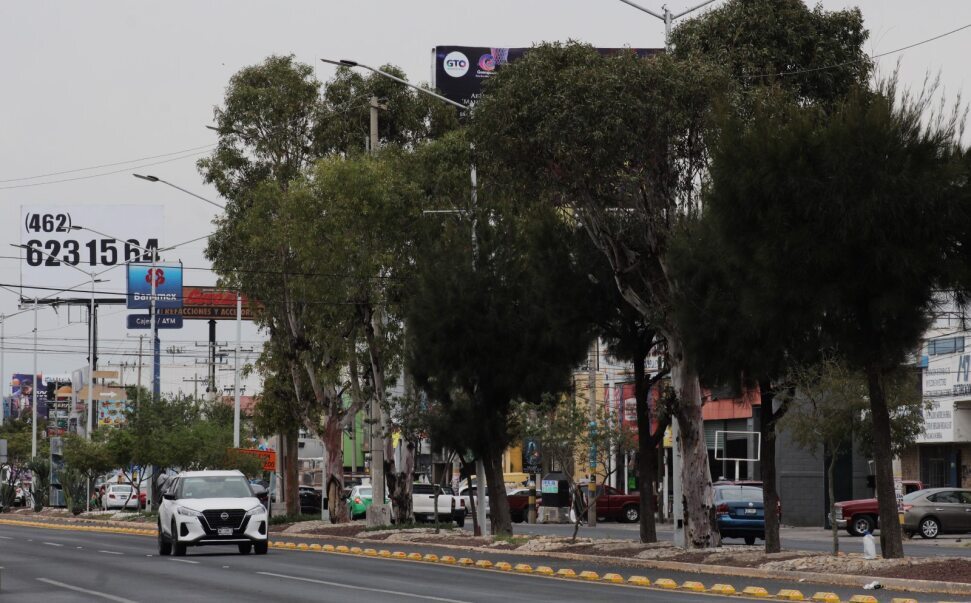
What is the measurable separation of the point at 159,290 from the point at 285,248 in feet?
164

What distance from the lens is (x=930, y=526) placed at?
1726 inches

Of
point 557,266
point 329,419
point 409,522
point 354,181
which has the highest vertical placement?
point 354,181

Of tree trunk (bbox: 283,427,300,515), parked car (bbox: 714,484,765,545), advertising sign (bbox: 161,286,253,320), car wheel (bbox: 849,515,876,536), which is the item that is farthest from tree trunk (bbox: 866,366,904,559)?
advertising sign (bbox: 161,286,253,320)

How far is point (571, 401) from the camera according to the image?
36.0m

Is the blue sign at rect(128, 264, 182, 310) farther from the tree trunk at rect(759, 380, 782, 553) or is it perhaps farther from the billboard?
the tree trunk at rect(759, 380, 782, 553)

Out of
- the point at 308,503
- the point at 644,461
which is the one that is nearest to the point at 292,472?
the point at 308,503

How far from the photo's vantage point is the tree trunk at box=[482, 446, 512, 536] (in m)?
37.8

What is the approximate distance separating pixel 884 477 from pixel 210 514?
14421 millimetres

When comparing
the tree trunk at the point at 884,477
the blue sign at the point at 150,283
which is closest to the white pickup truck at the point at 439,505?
the tree trunk at the point at 884,477

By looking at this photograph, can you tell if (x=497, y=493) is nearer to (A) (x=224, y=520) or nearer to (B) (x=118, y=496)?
(A) (x=224, y=520)

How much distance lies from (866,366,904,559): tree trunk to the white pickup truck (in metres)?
33.9

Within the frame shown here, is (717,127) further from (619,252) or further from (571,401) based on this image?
(571,401)

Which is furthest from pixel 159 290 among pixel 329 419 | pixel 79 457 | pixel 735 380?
pixel 735 380

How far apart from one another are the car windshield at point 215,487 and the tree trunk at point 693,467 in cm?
935
